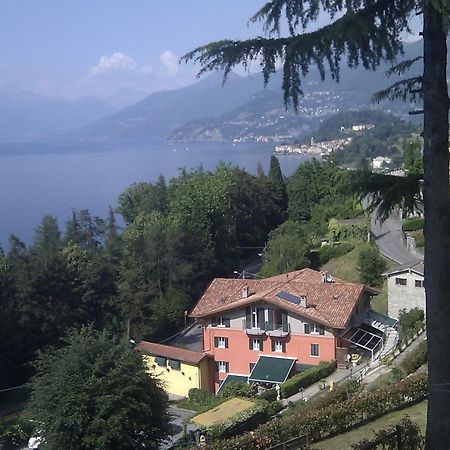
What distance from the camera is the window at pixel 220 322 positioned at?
2300 centimetres

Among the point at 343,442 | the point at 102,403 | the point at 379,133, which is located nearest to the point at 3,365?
the point at 102,403

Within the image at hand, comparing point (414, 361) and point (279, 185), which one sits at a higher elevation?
point (279, 185)

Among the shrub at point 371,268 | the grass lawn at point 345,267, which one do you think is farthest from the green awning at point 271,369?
the grass lawn at point 345,267

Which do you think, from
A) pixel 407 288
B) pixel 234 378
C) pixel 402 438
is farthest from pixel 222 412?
pixel 402 438

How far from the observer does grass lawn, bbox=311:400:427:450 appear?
926cm

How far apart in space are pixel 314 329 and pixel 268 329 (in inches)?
64.2

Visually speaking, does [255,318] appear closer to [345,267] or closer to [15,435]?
[15,435]

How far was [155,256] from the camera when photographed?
108 feet

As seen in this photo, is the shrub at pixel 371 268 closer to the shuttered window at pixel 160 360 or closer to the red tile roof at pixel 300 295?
the red tile roof at pixel 300 295

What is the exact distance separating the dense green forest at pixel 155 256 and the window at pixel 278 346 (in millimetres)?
6812

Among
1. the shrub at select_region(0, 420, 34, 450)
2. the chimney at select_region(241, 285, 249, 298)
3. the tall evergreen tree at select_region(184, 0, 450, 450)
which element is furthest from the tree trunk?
the chimney at select_region(241, 285, 249, 298)

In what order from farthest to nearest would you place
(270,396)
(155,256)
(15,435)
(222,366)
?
(155,256)
(222,366)
(15,435)
(270,396)

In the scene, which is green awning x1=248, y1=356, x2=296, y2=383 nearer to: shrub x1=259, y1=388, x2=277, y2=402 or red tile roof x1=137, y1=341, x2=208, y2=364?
red tile roof x1=137, y1=341, x2=208, y2=364

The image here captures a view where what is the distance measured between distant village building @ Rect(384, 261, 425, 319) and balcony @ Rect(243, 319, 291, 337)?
3.73m
